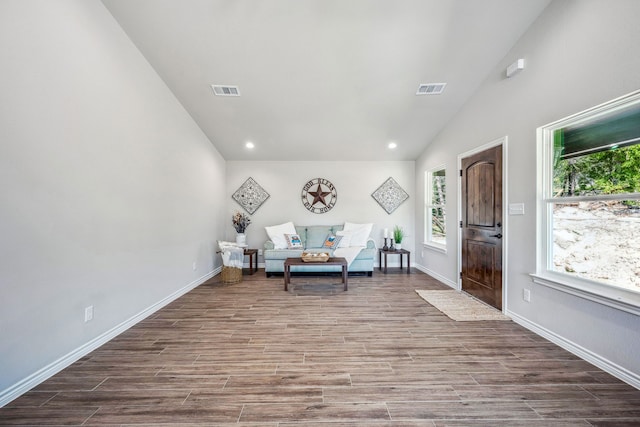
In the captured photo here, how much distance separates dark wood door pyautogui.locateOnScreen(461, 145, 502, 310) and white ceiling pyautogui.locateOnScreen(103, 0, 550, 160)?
104cm

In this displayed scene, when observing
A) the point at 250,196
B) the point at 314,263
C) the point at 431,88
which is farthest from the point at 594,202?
the point at 250,196

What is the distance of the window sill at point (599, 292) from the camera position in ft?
5.98

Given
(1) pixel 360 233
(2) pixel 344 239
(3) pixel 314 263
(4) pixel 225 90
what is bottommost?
(3) pixel 314 263

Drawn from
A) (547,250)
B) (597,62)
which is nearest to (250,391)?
(547,250)

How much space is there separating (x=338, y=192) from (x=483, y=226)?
292 cm

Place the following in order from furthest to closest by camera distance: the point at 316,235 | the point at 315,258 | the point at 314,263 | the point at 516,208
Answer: the point at 316,235
the point at 315,258
the point at 314,263
the point at 516,208

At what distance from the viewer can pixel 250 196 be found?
5.61m

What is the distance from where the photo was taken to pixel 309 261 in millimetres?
4105

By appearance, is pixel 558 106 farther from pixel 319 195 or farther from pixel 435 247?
pixel 319 195

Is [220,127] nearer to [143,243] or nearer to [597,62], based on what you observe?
[143,243]

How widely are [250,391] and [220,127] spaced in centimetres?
388

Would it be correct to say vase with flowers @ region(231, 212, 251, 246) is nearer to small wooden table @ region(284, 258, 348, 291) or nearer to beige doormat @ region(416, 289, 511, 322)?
small wooden table @ region(284, 258, 348, 291)

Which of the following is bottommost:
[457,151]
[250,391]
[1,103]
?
[250,391]

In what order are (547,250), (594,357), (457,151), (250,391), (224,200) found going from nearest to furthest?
(250,391) → (594,357) → (547,250) → (457,151) → (224,200)
